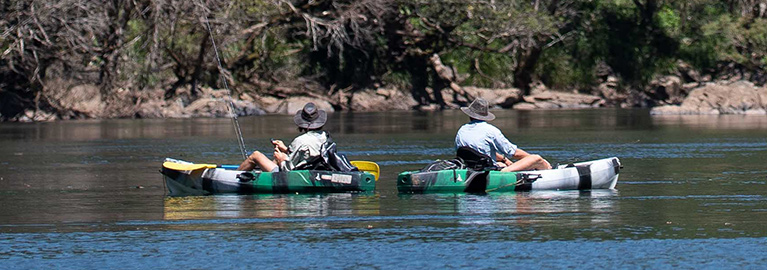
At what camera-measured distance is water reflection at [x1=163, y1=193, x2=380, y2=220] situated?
13.8 meters

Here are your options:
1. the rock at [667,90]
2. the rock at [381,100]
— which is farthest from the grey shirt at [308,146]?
the rock at [667,90]

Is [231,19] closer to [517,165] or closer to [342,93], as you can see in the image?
[342,93]

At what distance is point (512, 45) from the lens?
174 feet

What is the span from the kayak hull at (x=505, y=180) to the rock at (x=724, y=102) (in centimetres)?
3156

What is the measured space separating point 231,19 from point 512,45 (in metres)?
12.2

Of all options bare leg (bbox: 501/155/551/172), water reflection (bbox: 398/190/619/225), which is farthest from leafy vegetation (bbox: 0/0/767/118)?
A: water reflection (bbox: 398/190/619/225)

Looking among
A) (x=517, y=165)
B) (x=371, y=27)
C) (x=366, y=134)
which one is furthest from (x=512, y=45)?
(x=517, y=165)

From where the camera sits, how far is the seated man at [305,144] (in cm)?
1559

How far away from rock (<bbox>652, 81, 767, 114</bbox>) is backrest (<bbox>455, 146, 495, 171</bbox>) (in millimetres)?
31961

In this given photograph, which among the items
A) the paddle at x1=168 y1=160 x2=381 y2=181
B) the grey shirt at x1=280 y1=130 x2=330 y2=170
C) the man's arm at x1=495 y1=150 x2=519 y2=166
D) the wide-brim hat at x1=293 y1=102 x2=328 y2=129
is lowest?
the paddle at x1=168 y1=160 x2=381 y2=181

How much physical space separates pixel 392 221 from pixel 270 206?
2.02 metres

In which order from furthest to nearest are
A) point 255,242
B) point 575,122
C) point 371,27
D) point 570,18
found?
1. point 570,18
2. point 371,27
3. point 575,122
4. point 255,242

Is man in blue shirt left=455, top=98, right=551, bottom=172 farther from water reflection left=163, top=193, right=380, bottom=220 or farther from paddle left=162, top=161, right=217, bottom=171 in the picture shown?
paddle left=162, top=161, right=217, bottom=171

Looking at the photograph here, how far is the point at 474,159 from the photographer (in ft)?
51.8
